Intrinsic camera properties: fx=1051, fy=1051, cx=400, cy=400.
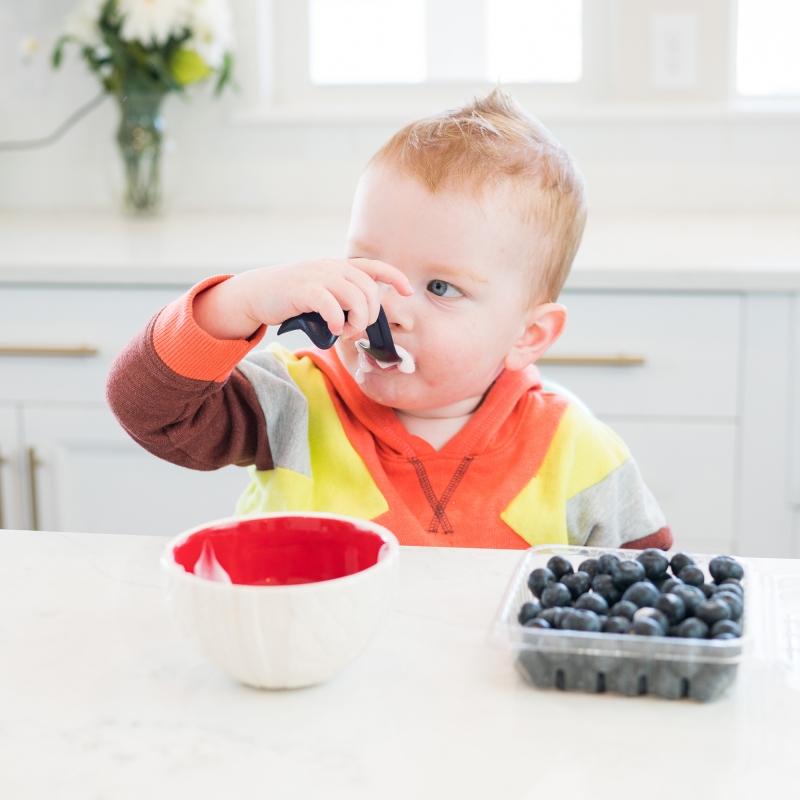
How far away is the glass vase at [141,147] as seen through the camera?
2.29m

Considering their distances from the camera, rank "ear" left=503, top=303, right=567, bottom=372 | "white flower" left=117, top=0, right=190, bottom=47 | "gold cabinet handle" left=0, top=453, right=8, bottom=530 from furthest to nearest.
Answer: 1. "white flower" left=117, top=0, right=190, bottom=47
2. "gold cabinet handle" left=0, top=453, right=8, bottom=530
3. "ear" left=503, top=303, right=567, bottom=372

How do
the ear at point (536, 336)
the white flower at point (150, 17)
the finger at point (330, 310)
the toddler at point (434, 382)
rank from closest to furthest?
the finger at point (330, 310) → the toddler at point (434, 382) → the ear at point (536, 336) → the white flower at point (150, 17)

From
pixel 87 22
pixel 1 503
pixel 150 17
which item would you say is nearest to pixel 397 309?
pixel 1 503

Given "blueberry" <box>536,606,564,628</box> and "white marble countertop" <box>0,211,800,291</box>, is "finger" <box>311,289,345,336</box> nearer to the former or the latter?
"blueberry" <box>536,606,564,628</box>

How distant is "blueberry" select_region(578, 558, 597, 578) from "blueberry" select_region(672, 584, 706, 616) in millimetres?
59

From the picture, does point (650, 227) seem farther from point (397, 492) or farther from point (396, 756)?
point (396, 756)

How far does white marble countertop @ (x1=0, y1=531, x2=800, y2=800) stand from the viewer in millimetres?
448

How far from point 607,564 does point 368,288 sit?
29 centimetres

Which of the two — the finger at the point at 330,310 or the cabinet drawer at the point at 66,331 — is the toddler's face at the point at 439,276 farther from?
the cabinet drawer at the point at 66,331

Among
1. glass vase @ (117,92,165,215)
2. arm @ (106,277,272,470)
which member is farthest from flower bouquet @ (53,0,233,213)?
arm @ (106,277,272,470)

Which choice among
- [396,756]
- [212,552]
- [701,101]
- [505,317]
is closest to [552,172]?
[505,317]

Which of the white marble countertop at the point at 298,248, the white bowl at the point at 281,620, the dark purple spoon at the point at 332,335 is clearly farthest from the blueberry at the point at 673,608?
the white marble countertop at the point at 298,248

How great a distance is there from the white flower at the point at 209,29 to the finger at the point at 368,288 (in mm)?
1640

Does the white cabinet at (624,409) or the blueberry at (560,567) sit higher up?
the blueberry at (560,567)
